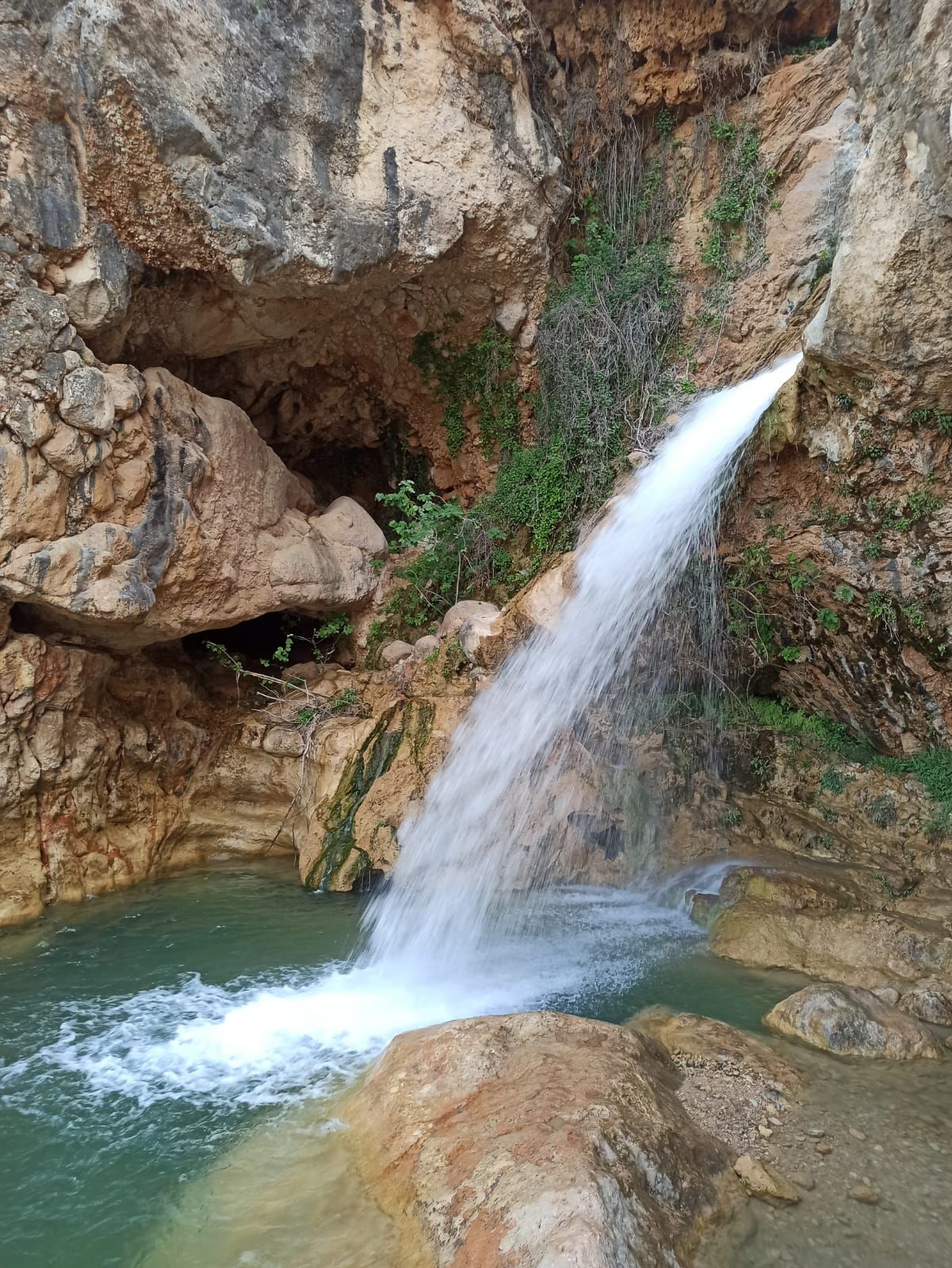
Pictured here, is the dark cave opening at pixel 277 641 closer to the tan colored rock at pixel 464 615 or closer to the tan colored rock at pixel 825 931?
the tan colored rock at pixel 464 615

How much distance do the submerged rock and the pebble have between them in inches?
38.7

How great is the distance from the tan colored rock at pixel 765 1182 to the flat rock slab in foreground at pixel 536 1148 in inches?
2.1

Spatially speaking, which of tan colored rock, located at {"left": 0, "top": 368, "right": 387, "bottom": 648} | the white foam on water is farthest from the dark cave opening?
the white foam on water

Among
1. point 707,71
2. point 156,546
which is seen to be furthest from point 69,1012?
point 707,71

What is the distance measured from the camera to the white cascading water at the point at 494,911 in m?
4.23

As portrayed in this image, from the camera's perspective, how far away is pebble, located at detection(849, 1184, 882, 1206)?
9.62 feet

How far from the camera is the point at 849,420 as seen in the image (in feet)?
17.6

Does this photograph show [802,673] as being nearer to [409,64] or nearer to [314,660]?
[314,660]

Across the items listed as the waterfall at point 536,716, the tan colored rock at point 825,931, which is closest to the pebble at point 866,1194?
the tan colored rock at point 825,931

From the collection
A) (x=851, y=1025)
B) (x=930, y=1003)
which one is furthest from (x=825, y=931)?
(x=851, y=1025)

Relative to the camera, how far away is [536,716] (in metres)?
6.50

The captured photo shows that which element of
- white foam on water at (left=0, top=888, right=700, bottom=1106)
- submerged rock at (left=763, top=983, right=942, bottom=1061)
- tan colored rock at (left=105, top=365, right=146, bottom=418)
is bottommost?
white foam on water at (left=0, top=888, right=700, bottom=1106)

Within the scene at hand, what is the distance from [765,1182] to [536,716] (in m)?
3.85

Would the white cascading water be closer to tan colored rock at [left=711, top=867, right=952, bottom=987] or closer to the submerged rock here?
tan colored rock at [left=711, top=867, right=952, bottom=987]
